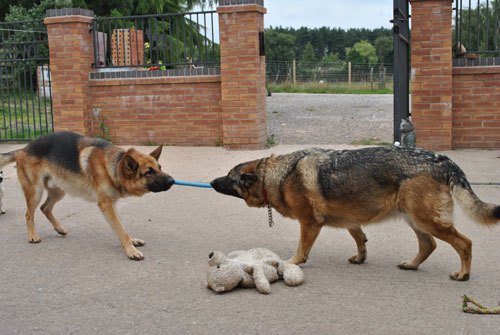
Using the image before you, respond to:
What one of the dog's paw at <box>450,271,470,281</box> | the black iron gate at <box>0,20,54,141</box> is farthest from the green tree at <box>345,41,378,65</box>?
the dog's paw at <box>450,271,470,281</box>

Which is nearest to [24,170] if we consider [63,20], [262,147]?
[262,147]

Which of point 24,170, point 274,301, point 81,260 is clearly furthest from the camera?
point 24,170

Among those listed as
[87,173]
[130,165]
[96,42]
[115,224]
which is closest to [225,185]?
[130,165]

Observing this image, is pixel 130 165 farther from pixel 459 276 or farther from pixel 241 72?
pixel 241 72

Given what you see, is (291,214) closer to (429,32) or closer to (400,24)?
(400,24)

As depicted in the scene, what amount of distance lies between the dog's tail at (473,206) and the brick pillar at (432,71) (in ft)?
20.1

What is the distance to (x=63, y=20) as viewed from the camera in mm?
11992

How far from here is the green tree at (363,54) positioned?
191 feet

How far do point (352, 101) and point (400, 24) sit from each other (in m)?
10.9

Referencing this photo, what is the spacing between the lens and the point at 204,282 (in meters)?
5.00

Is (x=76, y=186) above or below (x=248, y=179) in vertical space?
below

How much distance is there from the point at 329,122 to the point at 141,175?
9.44 m

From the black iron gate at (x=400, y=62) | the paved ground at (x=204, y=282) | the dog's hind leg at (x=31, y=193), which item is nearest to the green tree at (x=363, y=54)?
the black iron gate at (x=400, y=62)

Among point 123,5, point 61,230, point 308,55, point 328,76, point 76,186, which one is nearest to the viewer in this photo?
point 76,186
